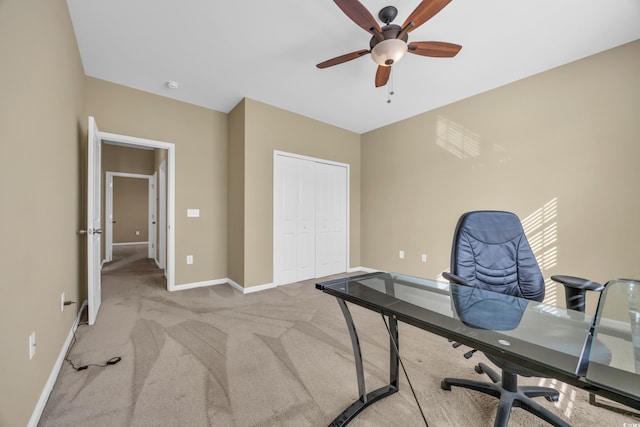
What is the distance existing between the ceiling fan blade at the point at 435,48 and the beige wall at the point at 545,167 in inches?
62.4

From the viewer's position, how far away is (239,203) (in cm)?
368

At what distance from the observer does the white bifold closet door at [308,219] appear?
12.8 ft

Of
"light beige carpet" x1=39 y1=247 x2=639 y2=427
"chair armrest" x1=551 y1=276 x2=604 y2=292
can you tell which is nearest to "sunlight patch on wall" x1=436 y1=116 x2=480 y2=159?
"chair armrest" x1=551 y1=276 x2=604 y2=292

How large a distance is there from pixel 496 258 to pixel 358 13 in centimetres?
190

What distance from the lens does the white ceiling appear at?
2.02 meters

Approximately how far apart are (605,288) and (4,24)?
3.07 metres

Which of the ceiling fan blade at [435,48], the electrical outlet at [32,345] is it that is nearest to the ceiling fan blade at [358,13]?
the ceiling fan blade at [435,48]

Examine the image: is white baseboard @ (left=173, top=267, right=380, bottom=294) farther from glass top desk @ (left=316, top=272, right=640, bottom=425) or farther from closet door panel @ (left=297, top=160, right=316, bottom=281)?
glass top desk @ (left=316, top=272, right=640, bottom=425)

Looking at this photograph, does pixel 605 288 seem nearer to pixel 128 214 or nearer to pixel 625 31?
pixel 625 31

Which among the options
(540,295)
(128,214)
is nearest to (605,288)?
(540,295)

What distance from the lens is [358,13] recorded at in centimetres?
172

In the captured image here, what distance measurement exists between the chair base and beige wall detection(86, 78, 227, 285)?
11.1ft

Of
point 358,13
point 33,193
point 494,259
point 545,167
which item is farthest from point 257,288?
point 545,167

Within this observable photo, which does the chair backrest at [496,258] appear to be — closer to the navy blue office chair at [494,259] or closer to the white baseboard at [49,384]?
the navy blue office chair at [494,259]
